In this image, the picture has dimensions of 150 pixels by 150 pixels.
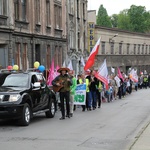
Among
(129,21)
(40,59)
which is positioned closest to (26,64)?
(40,59)

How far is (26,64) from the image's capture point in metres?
27.6

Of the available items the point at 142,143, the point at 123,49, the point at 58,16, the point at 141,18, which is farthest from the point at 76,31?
the point at 141,18

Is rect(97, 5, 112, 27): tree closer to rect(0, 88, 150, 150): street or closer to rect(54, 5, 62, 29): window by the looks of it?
rect(54, 5, 62, 29): window

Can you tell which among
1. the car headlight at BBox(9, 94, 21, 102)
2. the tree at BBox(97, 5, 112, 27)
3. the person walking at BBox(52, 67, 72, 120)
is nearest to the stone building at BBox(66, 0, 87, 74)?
the person walking at BBox(52, 67, 72, 120)

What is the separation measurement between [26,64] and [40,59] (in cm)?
267

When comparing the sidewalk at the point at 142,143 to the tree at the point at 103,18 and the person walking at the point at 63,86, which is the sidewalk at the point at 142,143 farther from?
the tree at the point at 103,18

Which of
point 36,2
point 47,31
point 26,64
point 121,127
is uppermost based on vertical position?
point 36,2

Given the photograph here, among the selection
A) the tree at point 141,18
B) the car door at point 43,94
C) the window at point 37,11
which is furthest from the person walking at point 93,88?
the tree at point 141,18

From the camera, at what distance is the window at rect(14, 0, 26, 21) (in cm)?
2597

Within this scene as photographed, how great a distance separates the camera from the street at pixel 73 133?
346 inches

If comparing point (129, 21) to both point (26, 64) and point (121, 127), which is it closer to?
point (26, 64)

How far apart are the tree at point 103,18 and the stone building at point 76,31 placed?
46.2 meters

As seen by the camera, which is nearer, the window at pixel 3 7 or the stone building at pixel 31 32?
the window at pixel 3 7

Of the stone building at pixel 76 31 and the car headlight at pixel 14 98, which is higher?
the stone building at pixel 76 31
